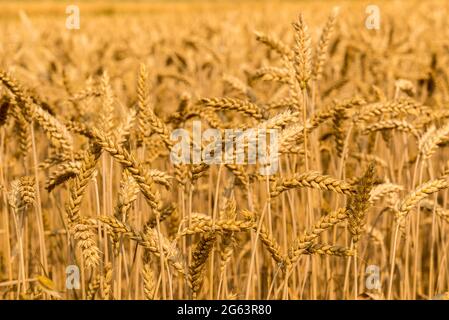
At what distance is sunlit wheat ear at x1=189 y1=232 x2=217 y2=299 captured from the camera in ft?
5.39

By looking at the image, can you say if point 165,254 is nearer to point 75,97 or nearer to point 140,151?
point 140,151

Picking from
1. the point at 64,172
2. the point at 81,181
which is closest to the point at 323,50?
the point at 64,172

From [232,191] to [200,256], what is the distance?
0.39 metres

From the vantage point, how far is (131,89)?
450 cm

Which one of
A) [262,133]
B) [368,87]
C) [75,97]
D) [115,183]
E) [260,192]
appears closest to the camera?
[262,133]

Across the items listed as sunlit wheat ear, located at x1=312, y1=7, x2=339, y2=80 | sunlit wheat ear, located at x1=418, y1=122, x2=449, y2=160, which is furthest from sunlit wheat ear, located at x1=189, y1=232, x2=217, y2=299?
sunlit wheat ear, located at x1=312, y1=7, x2=339, y2=80

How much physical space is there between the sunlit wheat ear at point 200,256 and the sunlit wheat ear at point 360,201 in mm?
359

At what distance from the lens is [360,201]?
1663mm

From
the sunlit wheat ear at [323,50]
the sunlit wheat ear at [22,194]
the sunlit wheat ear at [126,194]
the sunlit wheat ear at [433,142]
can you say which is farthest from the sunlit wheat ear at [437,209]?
the sunlit wheat ear at [22,194]

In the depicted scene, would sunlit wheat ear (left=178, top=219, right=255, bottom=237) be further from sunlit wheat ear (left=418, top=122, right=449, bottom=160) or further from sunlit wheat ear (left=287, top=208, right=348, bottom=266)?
sunlit wheat ear (left=418, top=122, right=449, bottom=160)

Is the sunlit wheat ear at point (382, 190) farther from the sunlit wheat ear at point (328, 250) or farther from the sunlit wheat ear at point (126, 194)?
the sunlit wheat ear at point (126, 194)

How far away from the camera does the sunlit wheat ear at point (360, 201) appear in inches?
64.9
